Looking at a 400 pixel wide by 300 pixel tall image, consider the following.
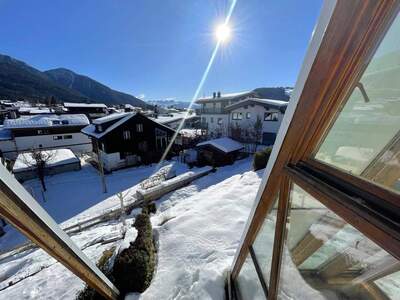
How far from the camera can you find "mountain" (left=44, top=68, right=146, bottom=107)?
121438mm

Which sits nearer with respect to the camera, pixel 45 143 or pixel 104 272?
pixel 104 272

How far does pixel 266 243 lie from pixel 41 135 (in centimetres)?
2763

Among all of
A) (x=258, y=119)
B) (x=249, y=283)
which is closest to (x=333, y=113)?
(x=249, y=283)

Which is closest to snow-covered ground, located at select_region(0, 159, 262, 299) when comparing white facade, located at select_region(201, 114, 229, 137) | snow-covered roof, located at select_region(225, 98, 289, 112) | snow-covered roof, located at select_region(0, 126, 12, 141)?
snow-covered roof, located at select_region(225, 98, 289, 112)

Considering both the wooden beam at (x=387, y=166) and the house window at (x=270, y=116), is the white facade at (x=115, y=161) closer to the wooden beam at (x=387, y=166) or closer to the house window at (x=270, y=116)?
the house window at (x=270, y=116)

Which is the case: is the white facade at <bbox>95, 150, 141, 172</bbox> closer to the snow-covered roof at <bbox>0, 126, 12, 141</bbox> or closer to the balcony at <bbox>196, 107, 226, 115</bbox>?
the snow-covered roof at <bbox>0, 126, 12, 141</bbox>

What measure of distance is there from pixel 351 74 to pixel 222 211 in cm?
558

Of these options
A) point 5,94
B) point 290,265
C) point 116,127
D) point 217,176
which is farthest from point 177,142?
point 5,94

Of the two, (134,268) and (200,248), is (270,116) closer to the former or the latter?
(200,248)

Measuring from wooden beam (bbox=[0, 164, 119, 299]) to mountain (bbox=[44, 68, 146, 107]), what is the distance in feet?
375

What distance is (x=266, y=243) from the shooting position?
2.16m

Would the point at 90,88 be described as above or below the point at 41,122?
above

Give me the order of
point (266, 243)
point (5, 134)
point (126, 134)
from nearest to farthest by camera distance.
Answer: point (266, 243) < point (126, 134) < point (5, 134)

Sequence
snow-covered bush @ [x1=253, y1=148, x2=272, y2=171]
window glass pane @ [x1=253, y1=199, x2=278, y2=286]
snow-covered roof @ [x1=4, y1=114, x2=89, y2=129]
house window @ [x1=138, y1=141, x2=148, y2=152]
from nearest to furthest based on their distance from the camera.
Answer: window glass pane @ [x1=253, y1=199, x2=278, y2=286] → snow-covered bush @ [x1=253, y1=148, x2=272, y2=171] → house window @ [x1=138, y1=141, x2=148, y2=152] → snow-covered roof @ [x1=4, y1=114, x2=89, y2=129]
